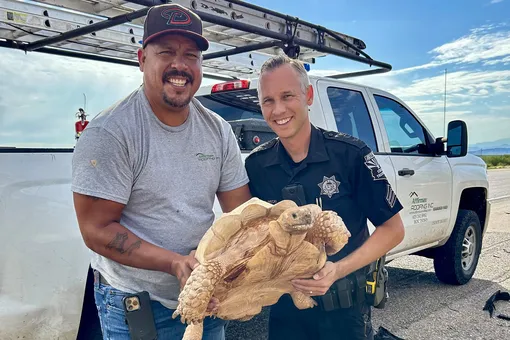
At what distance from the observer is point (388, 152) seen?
4.41 meters

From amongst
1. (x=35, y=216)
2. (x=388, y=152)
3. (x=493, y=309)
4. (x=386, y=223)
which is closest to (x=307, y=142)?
(x=386, y=223)

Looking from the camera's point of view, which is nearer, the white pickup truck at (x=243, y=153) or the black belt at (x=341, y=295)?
the black belt at (x=341, y=295)

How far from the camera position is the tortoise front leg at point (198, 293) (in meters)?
1.48

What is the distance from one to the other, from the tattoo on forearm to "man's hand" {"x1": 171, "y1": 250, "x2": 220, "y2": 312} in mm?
161

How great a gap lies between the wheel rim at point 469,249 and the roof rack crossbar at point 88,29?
450cm

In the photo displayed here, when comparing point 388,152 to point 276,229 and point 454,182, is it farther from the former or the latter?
point 276,229

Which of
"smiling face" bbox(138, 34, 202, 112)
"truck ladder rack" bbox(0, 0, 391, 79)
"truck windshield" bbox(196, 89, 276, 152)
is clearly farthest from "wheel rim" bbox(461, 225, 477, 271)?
"smiling face" bbox(138, 34, 202, 112)

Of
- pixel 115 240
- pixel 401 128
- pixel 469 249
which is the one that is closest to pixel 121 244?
pixel 115 240

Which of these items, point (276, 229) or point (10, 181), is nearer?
point (276, 229)

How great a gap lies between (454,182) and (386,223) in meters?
3.43

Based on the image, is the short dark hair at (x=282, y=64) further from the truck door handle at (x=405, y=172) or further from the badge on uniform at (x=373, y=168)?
the truck door handle at (x=405, y=172)

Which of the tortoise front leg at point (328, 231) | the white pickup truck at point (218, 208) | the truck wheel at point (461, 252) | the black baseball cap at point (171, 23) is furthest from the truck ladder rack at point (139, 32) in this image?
the truck wheel at point (461, 252)

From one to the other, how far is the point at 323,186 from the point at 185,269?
0.79m

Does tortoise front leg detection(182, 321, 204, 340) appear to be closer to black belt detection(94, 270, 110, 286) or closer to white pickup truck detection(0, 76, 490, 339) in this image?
black belt detection(94, 270, 110, 286)
